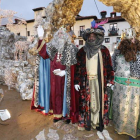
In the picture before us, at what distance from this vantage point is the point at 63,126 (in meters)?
2.96

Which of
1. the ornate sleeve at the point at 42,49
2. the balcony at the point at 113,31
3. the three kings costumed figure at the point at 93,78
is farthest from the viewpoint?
the balcony at the point at 113,31

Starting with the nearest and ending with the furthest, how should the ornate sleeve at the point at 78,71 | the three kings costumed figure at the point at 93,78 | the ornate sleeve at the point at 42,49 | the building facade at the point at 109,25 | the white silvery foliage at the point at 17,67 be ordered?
the three kings costumed figure at the point at 93,78 < the ornate sleeve at the point at 78,71 < the ornate sleeve at the point at 42,49 < the white silvery foliage at the point at 17,67 < the building facade at the point at 109,25

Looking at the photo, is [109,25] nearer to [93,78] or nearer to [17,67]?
[17,67]

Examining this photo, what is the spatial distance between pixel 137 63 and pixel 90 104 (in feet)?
4.07

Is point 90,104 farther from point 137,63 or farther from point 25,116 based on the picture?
point 25,116

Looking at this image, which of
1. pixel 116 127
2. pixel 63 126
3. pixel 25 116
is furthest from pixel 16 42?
pixel 116 127

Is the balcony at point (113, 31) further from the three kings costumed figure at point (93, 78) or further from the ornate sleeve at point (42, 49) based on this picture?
the ornate sleeve at point (42, 49)

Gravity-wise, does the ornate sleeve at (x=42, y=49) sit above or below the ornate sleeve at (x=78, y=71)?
above

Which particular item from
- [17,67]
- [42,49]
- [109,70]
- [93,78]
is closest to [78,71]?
[93,78]

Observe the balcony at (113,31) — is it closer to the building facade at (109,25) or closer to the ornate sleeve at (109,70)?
the building facade at (109,25)

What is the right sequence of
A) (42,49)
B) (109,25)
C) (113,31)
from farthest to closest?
1. (109,25)
2. (113,31)
3. (42,49)

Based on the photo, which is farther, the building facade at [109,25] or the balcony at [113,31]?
the balcony at [113,31]

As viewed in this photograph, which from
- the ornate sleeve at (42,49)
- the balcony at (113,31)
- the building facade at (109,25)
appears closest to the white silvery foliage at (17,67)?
the ornate sleeve at (42,49)

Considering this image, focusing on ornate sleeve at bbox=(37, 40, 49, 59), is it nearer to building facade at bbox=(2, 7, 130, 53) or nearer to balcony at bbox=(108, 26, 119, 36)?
building facade at bbox=(2, 7, 130, 53)
